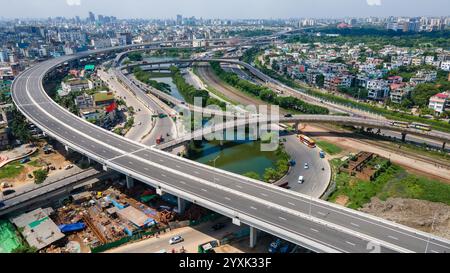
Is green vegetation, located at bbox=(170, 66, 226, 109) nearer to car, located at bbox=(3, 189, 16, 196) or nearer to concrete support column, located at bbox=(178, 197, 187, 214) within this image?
concrete support column, located at bbox=(178, 197, 187, 214)

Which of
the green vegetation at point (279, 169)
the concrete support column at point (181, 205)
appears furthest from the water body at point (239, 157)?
the concrete support column at point (181, 205)

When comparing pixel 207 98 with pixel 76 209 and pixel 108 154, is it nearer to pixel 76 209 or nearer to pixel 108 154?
pixel 108 154

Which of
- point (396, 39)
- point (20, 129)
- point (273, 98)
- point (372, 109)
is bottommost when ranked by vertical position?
point (372, 109)

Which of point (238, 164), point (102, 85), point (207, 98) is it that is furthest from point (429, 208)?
point (102, 85)

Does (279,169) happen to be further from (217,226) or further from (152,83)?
(152,83)

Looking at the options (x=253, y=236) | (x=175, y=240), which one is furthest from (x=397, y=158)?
(x=175, y=240)
